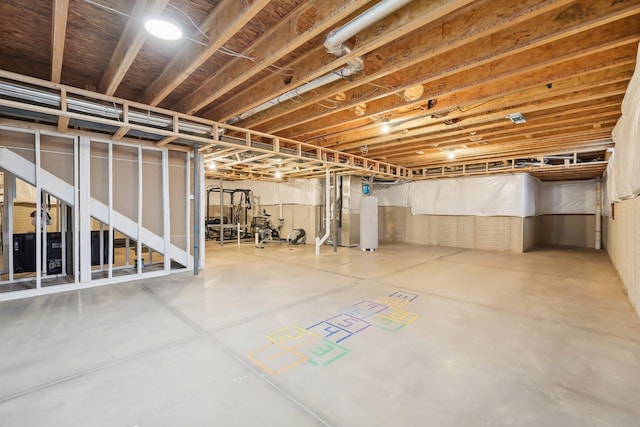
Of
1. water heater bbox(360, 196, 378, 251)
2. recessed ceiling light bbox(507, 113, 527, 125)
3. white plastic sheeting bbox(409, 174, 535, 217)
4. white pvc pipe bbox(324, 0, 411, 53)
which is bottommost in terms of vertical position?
water heater bbox(360, 196, 378, 251)

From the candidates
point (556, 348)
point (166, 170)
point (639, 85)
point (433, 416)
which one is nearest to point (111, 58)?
point (166, 170)

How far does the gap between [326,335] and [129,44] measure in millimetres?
3055

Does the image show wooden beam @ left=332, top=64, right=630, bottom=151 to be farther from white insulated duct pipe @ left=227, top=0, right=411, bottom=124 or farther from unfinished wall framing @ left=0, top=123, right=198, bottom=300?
unfinished wall framing @ left=0, top=123, right=198, bottom=300

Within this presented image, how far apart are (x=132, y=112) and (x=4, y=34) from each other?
47.5 inches

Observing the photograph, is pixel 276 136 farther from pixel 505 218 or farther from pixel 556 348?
pixel 505 218

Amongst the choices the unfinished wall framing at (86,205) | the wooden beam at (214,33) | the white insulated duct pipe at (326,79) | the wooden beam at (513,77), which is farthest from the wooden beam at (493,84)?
the unfinished wall framing at (86,205)

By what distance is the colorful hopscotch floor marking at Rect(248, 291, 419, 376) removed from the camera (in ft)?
7.19

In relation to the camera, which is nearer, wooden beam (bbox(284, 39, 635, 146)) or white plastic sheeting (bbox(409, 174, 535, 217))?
wooden beam (bbox(284, 39, 635, 146))

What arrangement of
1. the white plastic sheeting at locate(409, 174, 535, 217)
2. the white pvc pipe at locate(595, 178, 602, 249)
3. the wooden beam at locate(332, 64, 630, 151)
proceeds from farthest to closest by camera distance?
the white pvc pipe at locate(595, 178, 602, 249) → the white plastic sheeting at locate(409, 174, 535, 217) → the wooden beam at locate(332, 64, 630, 151)

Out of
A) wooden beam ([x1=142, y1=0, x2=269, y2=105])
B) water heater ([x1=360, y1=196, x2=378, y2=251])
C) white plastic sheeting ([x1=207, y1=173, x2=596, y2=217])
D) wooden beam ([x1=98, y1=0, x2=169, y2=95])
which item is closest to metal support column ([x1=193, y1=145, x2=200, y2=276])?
wooden beam ([x1=98, y1=0, x2=169, y2=95])

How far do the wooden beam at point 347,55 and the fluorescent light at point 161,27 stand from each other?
3.76ft

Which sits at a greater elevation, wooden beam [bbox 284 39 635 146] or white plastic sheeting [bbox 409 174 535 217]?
wooden beam [bbox 284 39 635 146]

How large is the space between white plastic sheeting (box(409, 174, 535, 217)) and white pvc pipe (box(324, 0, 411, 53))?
713 cm

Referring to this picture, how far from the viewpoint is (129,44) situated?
7.82 feet
